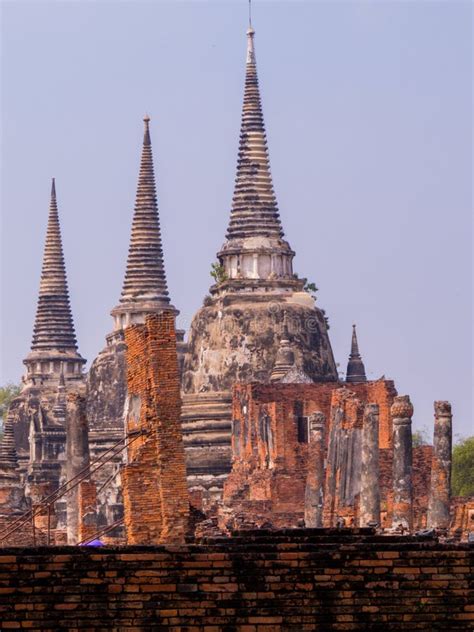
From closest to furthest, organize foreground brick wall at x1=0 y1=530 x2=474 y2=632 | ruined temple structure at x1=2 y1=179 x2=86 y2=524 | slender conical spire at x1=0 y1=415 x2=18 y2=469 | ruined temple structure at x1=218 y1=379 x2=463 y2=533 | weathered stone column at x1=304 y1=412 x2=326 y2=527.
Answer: foreground brick wall at x1=0 y1=530 x2=474 y2=632 → ruined temple structure at x1=218 y1=379 x2=463 y2=533 → weathered stone column at x1=304 y1=412 x2=326 y2=527 → slender conical spire at x1=0 y1=415 x2=18 y2=469 → ruined temple structure at x1=2 y1=179 x2=86 y2=524

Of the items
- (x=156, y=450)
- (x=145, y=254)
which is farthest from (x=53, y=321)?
(x=156, y=450)

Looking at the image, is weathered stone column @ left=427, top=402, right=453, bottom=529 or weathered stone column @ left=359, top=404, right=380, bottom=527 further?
weathered stone column @ left=359, top=404, right=380, bottom=527

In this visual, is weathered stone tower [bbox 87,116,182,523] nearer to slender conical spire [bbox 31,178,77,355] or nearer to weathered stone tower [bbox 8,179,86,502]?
weathered stone tower [bbox 8,179,86,502]

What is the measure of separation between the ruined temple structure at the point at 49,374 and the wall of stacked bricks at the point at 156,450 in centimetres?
4458

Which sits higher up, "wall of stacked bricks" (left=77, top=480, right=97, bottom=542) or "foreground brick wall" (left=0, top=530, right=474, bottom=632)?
"wall of stacked bricks" (left=77, top=480, right=97, bottom=542)

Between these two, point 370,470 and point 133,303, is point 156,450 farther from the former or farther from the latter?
point 133,303

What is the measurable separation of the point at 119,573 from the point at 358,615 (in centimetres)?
143

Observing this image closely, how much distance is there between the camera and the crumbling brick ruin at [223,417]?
2689cm

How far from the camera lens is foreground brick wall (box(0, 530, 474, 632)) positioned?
1641cm

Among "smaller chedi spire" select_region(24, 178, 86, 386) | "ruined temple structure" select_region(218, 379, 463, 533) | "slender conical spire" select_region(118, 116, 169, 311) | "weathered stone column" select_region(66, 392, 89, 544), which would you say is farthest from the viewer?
"smaller chedi spire" select_region(24, 178, 86, 386)

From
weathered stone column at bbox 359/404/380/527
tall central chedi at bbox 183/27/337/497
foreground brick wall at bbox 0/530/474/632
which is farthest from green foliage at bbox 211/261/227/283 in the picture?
foreground brick wall at bbox 0/530/474/632

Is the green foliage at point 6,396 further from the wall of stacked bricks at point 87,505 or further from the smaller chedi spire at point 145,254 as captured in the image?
the wall of stacked bricks at point 87,505

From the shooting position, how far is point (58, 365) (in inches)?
3172

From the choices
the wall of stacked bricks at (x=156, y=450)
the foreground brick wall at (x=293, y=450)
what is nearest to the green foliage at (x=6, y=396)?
the foreground brick wall at (x=293, y=450)
